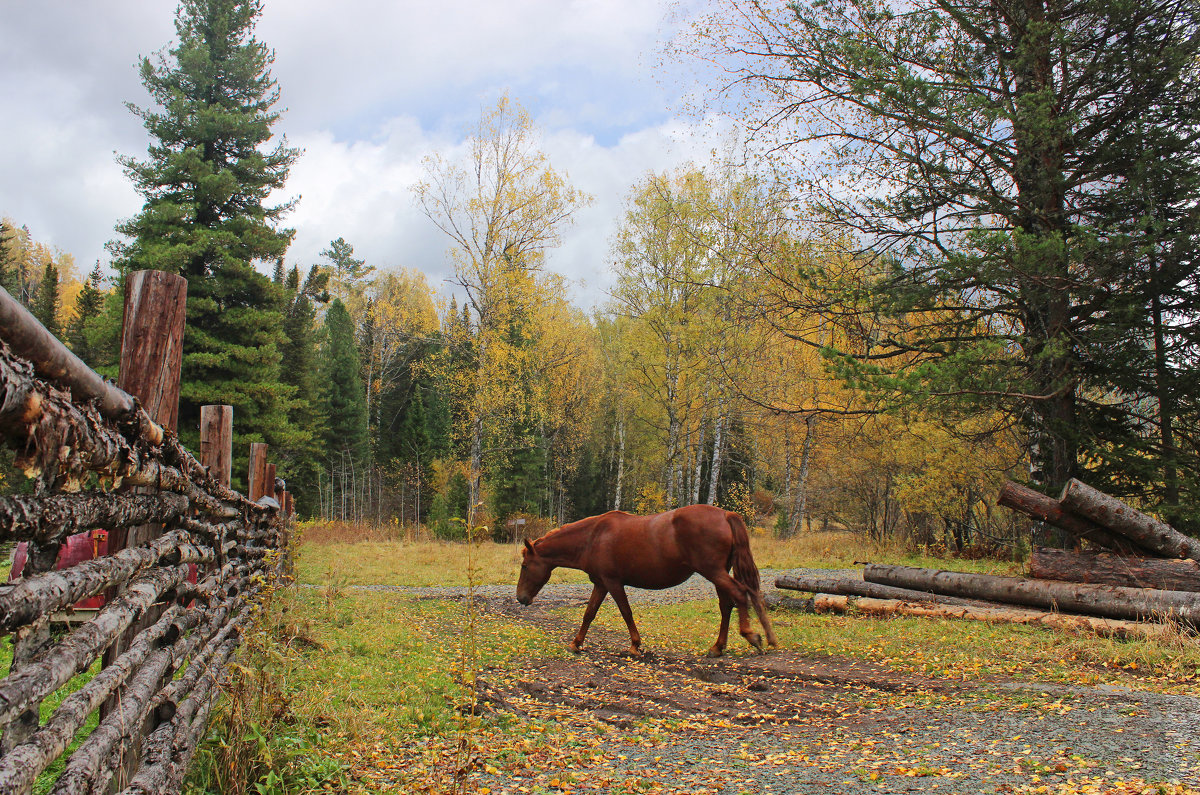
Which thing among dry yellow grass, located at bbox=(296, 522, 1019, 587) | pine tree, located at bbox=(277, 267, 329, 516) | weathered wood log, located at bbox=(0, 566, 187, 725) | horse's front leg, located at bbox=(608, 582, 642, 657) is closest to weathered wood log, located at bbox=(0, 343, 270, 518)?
weathered wood log, located at bbox=(0, 566, 187, 725)

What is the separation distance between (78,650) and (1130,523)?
1042 centimetres

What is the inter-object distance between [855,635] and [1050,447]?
5.79m

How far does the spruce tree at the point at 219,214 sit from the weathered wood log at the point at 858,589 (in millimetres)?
13429

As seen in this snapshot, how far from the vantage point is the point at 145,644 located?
294cm

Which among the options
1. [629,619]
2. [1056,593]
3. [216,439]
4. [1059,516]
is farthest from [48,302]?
[1056,593]

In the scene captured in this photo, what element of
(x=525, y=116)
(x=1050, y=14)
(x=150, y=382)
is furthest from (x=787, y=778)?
(x=525, y=116)

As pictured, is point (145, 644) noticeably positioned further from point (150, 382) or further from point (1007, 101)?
point (1007, 101)

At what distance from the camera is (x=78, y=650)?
218 centimetres

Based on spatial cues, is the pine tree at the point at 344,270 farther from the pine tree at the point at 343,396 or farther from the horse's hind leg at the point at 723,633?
the horse's hind leg at the point at 723,633

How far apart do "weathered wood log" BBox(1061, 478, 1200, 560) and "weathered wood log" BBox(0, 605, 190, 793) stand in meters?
9.88

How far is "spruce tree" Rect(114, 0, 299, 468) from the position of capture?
56.1ft

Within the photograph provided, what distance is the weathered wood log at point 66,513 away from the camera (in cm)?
173

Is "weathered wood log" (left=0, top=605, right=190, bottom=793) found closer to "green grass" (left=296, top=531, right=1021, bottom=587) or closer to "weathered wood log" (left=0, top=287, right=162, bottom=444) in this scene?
"weathered wood log" (left=0, top=287, right=162, bottom=444)

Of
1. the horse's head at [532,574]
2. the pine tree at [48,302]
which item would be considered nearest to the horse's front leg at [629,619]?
the horse's head at [532,574]
